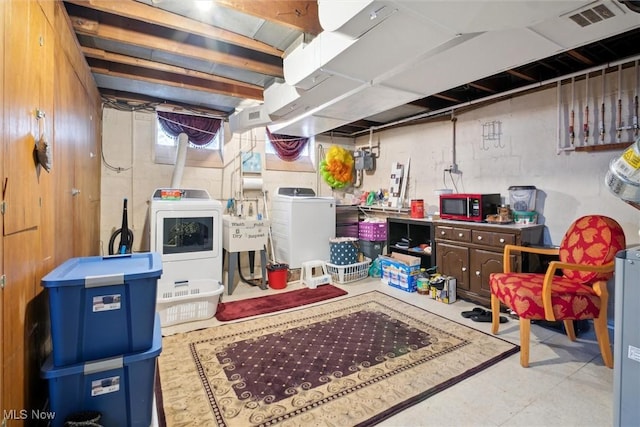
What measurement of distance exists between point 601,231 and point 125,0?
13.0ft

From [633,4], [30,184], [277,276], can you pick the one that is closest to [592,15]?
[633,4]

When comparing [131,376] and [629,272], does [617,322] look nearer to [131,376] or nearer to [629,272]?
[629,272]

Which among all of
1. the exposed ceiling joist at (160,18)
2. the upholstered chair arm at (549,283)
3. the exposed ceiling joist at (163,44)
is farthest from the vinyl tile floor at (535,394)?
the exposed ceiling joist at (163,44)

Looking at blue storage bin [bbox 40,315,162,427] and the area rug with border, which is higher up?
blue storage bin [bbox 40,315,162,427]

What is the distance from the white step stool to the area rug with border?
915mm

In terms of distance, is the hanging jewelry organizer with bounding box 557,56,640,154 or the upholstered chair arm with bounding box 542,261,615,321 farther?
the hanging jewelry organizer with bounding box 557,56,640,154

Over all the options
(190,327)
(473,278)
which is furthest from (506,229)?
(190,327)

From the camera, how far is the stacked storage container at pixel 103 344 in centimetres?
134

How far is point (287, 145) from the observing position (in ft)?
17.0

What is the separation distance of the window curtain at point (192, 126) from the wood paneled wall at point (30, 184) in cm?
207

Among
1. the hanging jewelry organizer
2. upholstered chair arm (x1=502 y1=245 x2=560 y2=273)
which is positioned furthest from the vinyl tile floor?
the hanging jewelry organizer

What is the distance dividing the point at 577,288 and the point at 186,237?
3.58m

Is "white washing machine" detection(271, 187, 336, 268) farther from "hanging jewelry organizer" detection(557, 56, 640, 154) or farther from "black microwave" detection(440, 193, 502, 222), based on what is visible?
"hanging jewelry organizer" detection(557, 56, 640, 154)

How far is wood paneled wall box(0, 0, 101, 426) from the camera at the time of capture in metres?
1.14
